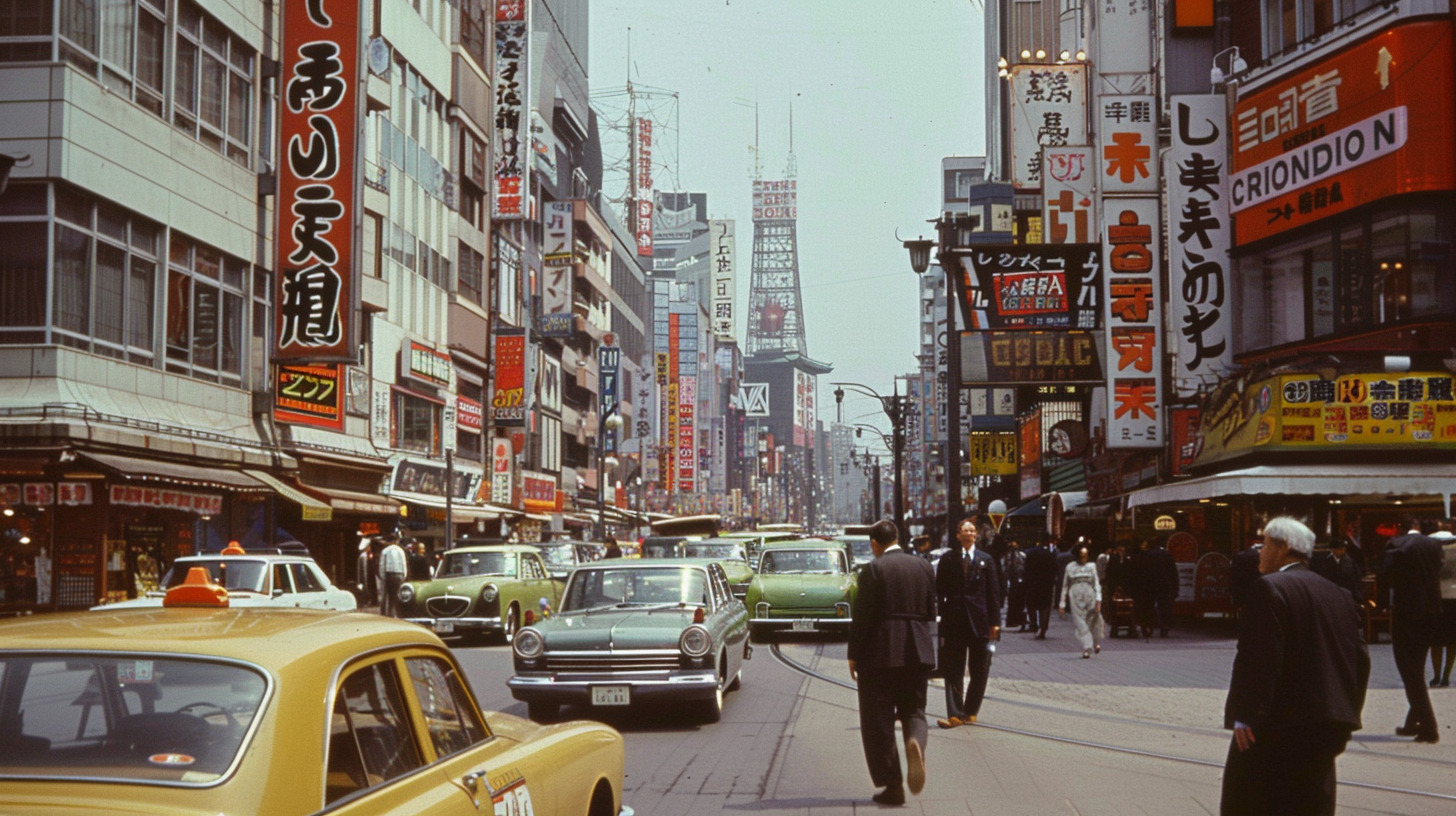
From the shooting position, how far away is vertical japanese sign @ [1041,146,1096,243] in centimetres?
3434

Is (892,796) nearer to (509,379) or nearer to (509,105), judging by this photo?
(509,379)

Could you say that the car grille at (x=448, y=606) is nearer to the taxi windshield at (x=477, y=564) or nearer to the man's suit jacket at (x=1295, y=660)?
the taxi windshield at (x=477, y=564)

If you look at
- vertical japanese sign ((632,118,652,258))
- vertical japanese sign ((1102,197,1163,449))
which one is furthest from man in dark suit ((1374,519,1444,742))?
vertical japanese sign ((632,118,652,258))

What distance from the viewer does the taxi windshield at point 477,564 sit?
2431 centimetres

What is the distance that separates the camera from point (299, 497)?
28.7 metres

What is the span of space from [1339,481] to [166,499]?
18376 millimetres

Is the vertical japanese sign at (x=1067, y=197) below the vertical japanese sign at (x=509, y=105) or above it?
below

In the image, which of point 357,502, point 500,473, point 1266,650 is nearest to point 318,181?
point 357,502

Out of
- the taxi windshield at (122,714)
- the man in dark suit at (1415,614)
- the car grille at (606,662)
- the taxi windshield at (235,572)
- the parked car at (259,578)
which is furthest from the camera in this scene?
the taxi windshield at (235,572)

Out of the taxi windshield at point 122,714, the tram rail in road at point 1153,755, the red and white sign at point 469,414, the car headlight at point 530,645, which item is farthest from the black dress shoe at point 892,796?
the red and white sign at point 469,414

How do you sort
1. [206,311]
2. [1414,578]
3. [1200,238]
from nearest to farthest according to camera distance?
1. [1414,578]
2. [1200,238]
3. [206,311]

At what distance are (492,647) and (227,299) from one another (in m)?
9.64

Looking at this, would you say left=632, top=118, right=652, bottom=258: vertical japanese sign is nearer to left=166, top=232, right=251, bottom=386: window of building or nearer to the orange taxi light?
left=166, top=232, right=251, bottom=386: window of building

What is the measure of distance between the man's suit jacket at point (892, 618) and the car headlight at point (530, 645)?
4283 millimetres
